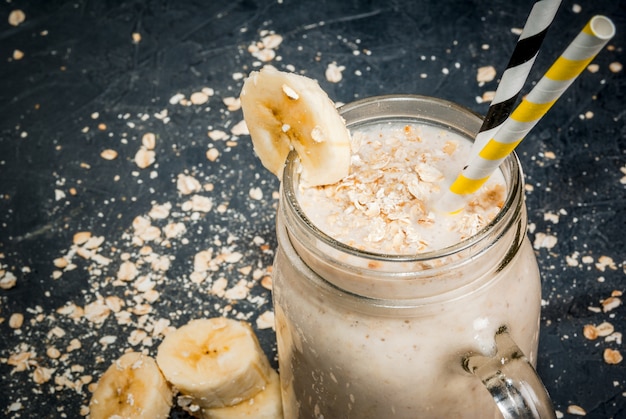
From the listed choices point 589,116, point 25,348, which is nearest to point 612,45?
point 589,116

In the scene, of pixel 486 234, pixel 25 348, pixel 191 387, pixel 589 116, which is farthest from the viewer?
pixel 589 116

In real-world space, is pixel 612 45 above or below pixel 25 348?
above

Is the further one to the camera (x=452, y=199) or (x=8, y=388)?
(x=8, y=388)

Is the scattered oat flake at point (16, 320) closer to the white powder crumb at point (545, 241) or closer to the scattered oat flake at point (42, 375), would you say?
the scattered oat flake at point (42, 375)

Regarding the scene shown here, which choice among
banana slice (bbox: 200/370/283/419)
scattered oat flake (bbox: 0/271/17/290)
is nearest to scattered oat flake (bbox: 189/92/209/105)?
scattered oat flake (bbox: 0/271/17/290)

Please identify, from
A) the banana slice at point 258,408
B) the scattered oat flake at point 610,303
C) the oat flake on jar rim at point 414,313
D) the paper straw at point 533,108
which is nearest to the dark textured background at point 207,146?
the scattered oat flake at point 610,303

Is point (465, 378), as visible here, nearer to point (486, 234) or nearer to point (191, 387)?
point (486, 234)

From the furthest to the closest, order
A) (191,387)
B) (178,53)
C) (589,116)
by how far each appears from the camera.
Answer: (178,53) < (589,116) < (191,387)

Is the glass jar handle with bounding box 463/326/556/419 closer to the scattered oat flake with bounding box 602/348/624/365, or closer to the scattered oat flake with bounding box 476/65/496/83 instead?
the scattered oat flake with bounding box 602/348/624/365
